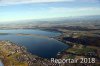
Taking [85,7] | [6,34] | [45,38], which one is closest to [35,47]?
[45,38]

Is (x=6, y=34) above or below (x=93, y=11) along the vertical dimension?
below

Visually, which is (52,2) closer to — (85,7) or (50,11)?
(50,11)

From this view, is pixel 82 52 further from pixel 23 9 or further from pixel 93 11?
pixel 23 9

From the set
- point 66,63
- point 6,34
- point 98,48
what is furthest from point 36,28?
point 98,48

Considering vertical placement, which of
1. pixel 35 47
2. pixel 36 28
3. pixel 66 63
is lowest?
pixel 66 63

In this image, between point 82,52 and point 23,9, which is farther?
point 23,9

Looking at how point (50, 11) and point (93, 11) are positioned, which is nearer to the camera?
point (93, 11)
